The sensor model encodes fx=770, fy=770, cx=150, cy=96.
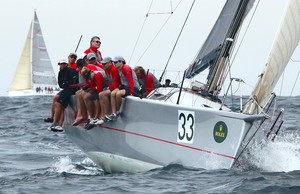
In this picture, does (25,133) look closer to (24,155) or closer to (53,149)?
(53,149)

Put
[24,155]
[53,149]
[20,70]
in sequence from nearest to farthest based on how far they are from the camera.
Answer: [24,155] → [53,149] → [20,70]

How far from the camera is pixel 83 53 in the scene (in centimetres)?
1105

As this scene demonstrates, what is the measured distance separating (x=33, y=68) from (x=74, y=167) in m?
40.1

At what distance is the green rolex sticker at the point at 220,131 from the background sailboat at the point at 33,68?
1613 inches

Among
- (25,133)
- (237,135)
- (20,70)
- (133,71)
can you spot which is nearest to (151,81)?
(133,71)

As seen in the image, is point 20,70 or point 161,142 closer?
point 161,142

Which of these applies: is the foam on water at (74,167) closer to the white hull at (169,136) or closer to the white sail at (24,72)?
the white hull at (169,136)

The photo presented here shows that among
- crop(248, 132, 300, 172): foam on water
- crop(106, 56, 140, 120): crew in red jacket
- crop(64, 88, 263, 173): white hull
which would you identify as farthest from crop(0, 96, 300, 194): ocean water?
crop(106, 56, 140, 120): crew in red jacket

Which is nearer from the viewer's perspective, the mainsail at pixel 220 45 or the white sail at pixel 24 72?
A: the mainsail at pixel 220 45

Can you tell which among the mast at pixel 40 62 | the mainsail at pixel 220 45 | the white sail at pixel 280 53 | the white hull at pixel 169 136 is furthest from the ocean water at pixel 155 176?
the mast at pixel 40 62

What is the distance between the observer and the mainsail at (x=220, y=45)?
10.7 meters

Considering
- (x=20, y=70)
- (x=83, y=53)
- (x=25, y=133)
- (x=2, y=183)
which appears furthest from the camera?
(x=20, y=70)

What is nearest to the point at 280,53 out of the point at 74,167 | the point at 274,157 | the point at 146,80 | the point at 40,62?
the point at 274,157

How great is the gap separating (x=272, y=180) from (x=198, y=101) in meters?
1.95
